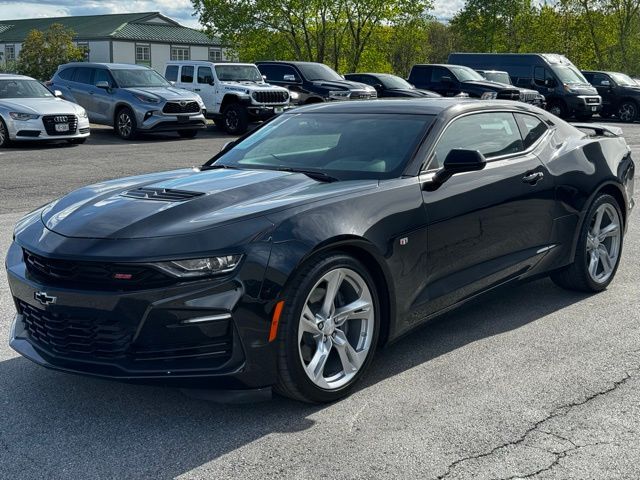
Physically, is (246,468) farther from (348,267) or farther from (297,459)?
(348,267)

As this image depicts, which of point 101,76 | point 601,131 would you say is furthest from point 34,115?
point 601,131

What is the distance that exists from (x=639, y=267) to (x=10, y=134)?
44.4 ft

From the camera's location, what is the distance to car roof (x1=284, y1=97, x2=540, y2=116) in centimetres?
525

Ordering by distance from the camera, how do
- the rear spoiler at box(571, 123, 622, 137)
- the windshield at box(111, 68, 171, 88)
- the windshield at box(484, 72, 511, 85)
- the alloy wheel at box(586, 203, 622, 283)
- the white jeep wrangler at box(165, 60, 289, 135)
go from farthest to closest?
the windshield at box(484, 72, 511, 85), the white jeep wrangler at box(165, 60, 289, 135), the windshield at box(111, 68, 171, 88), the rear spoiler at box(571, 123, 622, 137), the alloy wheel at box(586, 203, 622, 283)

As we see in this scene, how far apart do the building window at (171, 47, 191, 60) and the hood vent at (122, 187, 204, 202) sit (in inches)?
3101

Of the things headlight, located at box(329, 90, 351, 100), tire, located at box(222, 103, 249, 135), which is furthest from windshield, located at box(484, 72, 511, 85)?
tire, located at box(222, 103, 249, 135)

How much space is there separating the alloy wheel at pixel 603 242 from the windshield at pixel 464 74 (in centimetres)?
2244

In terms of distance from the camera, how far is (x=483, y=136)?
543 cm

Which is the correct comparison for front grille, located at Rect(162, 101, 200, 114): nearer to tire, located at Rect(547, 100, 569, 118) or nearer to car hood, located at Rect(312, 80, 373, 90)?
car hood, located at Rect(312, 80, 373, 90)

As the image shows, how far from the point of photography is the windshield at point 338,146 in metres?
4.84

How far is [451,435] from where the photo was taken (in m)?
3.71

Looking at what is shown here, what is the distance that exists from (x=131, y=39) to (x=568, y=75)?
176 ft

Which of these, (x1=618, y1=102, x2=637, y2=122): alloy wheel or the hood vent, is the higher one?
the hood vent

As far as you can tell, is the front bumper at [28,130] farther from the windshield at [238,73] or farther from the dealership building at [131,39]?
the dealership building at [131,39]
